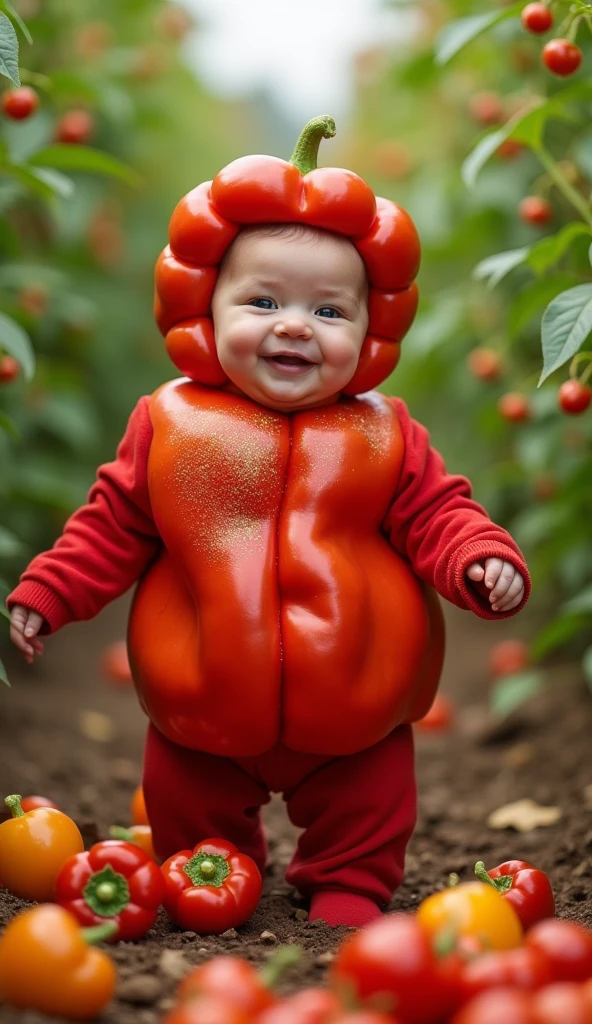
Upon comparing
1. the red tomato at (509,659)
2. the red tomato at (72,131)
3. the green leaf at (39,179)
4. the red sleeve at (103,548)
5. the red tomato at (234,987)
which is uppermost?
the red tomato at (72,131)

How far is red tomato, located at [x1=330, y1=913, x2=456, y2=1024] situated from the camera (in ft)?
4.79

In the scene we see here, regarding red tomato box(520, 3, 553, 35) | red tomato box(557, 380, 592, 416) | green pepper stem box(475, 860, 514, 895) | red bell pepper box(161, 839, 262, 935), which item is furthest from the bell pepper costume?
red tomato box(520, 3, 553, 35)

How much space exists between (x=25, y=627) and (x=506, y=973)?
3.64ft

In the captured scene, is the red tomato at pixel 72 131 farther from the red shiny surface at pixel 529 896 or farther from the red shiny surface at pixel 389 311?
the red shiny surface at pixel 529 896

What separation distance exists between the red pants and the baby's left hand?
0.41 metres

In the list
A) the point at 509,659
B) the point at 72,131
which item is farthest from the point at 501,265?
the point at 509,659

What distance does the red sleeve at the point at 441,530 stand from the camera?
2115mm

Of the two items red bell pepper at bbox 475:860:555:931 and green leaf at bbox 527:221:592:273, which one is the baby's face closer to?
green leaf at bbox 527:221:592:273

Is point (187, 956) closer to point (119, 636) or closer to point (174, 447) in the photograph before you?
point (174, 447)

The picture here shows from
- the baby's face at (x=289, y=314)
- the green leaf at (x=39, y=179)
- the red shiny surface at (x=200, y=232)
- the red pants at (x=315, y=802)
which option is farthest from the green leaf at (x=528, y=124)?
the red pants at (x=315, y=802)

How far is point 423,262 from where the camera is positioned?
492 centimetres

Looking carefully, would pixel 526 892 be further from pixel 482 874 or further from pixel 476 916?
pixel 476 916

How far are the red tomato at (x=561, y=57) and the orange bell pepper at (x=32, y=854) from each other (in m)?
1.85

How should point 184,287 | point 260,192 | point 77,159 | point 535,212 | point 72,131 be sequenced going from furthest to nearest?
point 72,131 → point 535,212 → point 77,159 → point 184,287 → point 260,192
